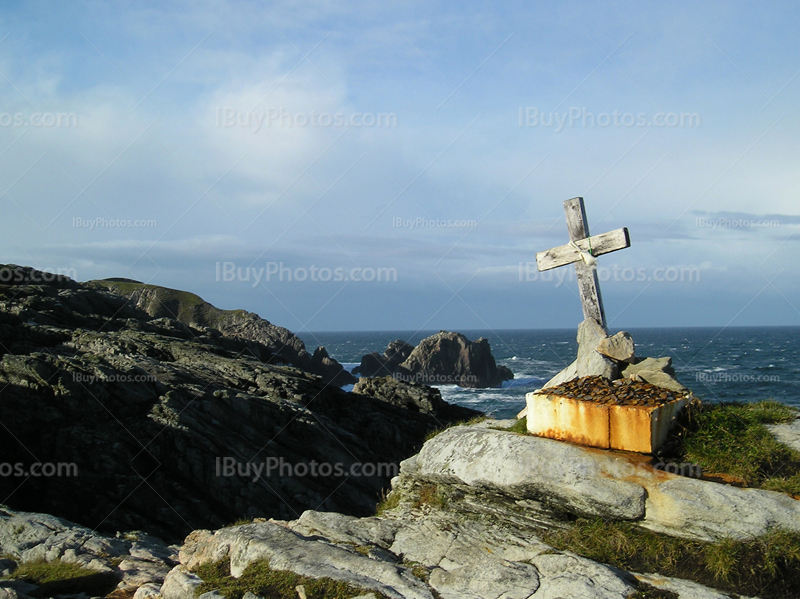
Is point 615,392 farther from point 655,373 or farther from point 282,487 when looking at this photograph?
point 282,487

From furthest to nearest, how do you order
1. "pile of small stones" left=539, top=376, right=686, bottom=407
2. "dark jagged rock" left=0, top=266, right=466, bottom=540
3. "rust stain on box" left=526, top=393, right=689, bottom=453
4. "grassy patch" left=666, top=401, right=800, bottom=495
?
"dark jagged rock" left=0, top=266, right=466, bottom=540 → "pile of small stones" left=539, top=376, right=686, bottom=407 → "rust stain on box" left=526, top=393, right=689, bottom=453 → "grassy patch" left=666, top=401, right=800, bottom=495

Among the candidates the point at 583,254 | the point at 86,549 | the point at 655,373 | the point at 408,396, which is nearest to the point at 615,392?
the point at 655,373

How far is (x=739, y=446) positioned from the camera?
7477 millimetres

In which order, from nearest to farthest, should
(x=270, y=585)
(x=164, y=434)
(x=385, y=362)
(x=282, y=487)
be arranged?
(x=270, y=585), (x=164, y=434), (x=282, y=487), (x=385, y=362)

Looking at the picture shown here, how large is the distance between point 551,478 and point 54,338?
87.4 ft

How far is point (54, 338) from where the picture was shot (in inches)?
Result: 1024

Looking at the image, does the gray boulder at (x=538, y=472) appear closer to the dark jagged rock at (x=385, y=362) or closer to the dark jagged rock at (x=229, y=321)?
the dark jagged rock at (x=229, y=321)

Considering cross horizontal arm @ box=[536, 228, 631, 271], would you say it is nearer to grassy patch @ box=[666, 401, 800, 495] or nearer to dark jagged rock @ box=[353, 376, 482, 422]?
grassy patch @ box=[666, 401, 800, 495]

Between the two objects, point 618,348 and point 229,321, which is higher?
point 229,321

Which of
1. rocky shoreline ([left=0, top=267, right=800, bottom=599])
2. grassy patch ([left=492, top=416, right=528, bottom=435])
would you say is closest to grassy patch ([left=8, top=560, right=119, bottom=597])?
rocky shoreline ([left=0, top=267, right=800, bottom=599])

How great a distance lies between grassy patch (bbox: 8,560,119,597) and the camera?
27.3 feet

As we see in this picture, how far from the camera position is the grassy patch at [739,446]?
705cm

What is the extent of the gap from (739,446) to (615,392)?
1750mm

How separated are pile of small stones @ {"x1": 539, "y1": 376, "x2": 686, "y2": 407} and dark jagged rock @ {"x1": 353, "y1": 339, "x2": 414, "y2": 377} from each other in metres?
74.4
